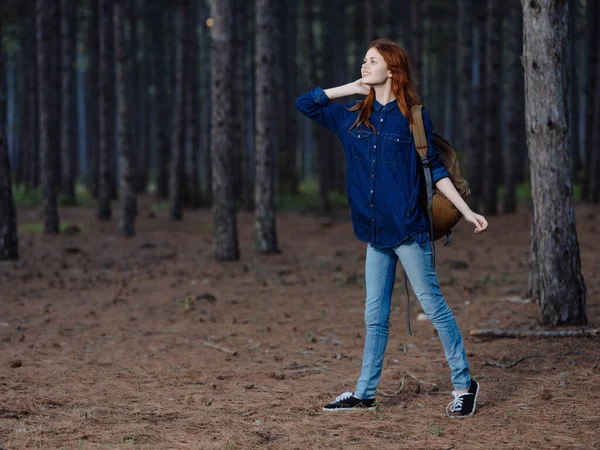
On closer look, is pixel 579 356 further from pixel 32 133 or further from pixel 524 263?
pixel 32 133

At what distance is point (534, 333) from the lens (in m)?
8.25

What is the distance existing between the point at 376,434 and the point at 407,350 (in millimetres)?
2991

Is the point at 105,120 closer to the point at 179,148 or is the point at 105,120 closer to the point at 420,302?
the point at 179,148

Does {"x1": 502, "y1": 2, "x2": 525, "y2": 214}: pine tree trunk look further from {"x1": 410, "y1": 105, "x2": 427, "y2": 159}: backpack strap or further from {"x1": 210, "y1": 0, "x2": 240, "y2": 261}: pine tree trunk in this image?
{"x1": 410, "y1": 105, "x2": 427, "y2": 159}: backpack strap

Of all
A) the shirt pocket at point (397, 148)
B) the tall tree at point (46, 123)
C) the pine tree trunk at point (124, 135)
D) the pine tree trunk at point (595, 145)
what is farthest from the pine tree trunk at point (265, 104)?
the pine tree trunk at point (595, 145)

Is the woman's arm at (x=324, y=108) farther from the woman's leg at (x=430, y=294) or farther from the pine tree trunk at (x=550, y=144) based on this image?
the pine tree trunk at (x=550, y=144)

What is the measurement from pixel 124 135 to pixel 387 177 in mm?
14098

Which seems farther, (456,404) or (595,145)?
(595,145)

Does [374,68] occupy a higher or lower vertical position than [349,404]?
higher

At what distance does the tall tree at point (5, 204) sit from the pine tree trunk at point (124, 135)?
4500 mm

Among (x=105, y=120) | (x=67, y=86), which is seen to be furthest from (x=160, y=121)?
(x=105, y=120)

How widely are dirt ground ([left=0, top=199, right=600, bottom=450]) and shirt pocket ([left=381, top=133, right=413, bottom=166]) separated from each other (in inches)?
71.4

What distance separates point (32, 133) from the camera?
32719 millimetres

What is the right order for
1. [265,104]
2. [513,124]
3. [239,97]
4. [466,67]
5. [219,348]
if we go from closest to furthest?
[219,348]
[265,104]
[466,67]
[513,124]
[239,97]
